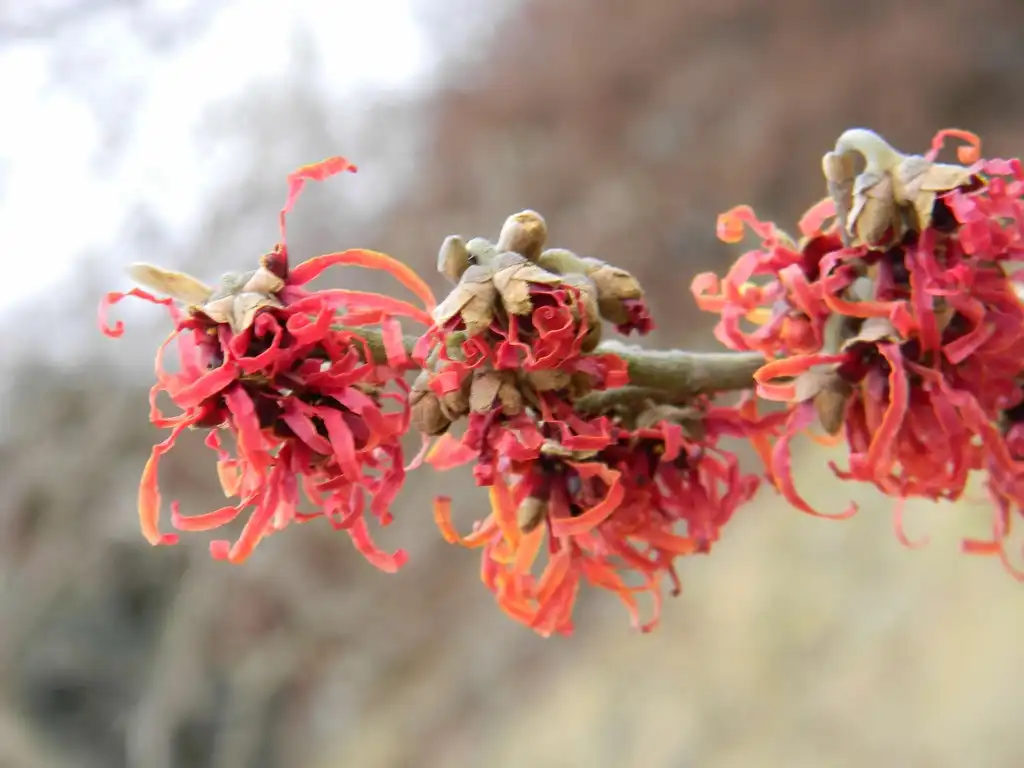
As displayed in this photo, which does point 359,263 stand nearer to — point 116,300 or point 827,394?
point 116,300

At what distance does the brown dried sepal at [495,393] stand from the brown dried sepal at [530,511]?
0.13 metres

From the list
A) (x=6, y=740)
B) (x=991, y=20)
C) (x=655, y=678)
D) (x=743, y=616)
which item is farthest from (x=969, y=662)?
(x=6, y=740)

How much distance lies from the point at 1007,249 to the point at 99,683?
369 cm

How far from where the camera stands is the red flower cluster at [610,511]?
66cm

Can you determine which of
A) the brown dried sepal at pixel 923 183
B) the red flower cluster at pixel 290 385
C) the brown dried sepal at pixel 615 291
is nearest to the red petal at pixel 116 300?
the red flower cluster at pixel 290 385

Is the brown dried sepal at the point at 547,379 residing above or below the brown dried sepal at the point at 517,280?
below

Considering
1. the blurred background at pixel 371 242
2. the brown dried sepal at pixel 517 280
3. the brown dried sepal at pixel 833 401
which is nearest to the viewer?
the brown dried sepal at pixel 517 280

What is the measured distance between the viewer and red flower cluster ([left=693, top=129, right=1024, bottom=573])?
2.03 feet

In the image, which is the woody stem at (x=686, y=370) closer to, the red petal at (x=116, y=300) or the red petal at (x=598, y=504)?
the red petal at (x=598, y=504)

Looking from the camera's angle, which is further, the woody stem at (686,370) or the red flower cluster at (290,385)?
the woody stem at (686,370)

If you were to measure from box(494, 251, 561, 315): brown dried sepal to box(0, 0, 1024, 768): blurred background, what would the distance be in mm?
2341

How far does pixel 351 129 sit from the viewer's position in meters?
3.28

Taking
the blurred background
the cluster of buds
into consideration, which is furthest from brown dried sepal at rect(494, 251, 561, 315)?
the blurred background

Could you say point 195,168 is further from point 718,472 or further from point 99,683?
point 718,472
